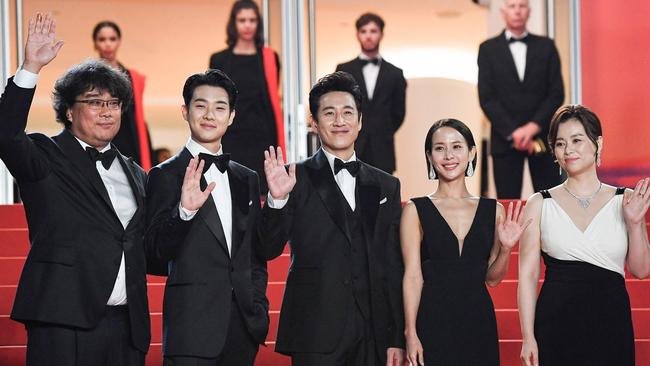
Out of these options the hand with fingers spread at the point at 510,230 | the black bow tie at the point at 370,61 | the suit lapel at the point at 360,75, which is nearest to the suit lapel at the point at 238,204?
the hand with fingers spread at the point at 510,230

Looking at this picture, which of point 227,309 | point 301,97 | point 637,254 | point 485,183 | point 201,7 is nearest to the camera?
point 227,309

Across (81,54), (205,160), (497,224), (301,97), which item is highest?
(81,54)

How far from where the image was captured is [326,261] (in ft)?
13.4

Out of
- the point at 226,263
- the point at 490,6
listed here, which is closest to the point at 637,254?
the point at 226,263

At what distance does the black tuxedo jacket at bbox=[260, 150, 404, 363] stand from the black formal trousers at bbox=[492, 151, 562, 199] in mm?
3702

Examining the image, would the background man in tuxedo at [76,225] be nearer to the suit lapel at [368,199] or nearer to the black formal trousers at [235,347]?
the black formal trousers at [235,347]

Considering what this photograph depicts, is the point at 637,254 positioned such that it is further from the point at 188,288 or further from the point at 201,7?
the point at 201,7

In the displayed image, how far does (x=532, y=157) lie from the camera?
307 inches

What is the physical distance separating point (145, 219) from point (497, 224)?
4.66 ft

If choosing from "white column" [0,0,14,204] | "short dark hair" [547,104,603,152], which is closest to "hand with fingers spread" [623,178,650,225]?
"short dark hair" [547,104,603,152]

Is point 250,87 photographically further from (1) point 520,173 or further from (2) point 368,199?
(2) point 368,199

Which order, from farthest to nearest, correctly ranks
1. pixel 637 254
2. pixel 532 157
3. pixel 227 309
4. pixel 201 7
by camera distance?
pixel 201 7 < pixel 532 157 < pixel 637 254 < pixel 227 309

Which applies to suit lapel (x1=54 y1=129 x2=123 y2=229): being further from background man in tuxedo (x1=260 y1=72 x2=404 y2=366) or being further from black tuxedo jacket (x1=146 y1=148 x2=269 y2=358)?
background man in tuxedo (x1=260 y1=72 x2=404 y2=366)

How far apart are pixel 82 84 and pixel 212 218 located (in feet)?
2.34
